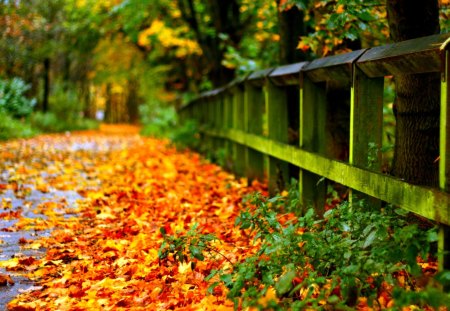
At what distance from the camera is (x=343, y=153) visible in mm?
7090

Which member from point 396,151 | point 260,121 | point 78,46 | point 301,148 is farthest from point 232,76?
point 78,46

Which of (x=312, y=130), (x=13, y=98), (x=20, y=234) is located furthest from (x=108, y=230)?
(x=13, y=98)

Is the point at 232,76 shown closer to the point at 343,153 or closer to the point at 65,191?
the point at 65,191

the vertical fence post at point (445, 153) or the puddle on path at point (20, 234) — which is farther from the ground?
the vertical fence post at point (445, 153)

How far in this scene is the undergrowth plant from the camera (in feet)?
9.91

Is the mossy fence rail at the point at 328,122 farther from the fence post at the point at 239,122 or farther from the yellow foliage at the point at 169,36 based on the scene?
the yellow foliage at the point at 169,36

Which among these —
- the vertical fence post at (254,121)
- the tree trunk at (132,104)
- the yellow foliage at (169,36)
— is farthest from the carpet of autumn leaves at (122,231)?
the tree trunk at (132,104)

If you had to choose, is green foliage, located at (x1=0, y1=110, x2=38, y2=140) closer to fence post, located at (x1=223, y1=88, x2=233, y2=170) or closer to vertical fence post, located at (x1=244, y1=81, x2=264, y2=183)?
fence post, located at (x1=223, y1=88, x2=233, y2=170)

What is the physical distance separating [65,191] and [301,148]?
4.07m

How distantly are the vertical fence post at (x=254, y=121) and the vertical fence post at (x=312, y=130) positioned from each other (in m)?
2.41

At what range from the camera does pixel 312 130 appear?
581 cm

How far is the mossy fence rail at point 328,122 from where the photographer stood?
10.3 feet

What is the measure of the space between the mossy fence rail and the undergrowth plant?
0.52 feet

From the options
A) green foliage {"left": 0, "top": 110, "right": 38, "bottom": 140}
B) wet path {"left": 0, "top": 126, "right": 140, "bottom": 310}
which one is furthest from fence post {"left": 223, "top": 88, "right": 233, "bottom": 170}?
green foliage {"left": 0, "top": 110, "right": 38, "bottom": 140}
